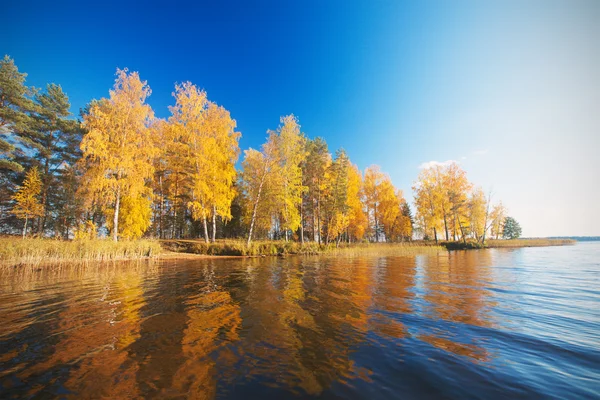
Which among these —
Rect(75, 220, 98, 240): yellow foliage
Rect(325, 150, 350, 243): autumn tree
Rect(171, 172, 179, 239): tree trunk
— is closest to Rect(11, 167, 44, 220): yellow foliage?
Rect(75, 220, 98, 240): yellow foliage

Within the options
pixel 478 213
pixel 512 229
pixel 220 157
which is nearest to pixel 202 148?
pixel 220 157

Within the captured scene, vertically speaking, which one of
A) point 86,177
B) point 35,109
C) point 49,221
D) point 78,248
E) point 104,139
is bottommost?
point 78,248

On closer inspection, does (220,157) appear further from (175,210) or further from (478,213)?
(478,213)

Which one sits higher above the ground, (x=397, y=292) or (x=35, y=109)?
(x=35, y=109)

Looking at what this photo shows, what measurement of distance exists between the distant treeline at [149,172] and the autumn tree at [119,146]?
0.27 feet

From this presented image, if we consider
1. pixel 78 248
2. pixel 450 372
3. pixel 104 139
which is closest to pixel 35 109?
pixel 104 139

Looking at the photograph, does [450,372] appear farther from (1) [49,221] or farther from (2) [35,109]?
(1) [49,221]

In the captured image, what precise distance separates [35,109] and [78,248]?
749 inches

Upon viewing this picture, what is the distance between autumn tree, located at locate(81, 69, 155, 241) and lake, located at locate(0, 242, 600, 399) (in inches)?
526

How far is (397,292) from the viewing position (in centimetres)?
730

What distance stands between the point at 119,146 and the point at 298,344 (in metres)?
22.9

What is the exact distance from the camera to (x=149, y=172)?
20.2 meters

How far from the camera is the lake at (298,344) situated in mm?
2576

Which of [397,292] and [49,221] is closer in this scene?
[397,292]
